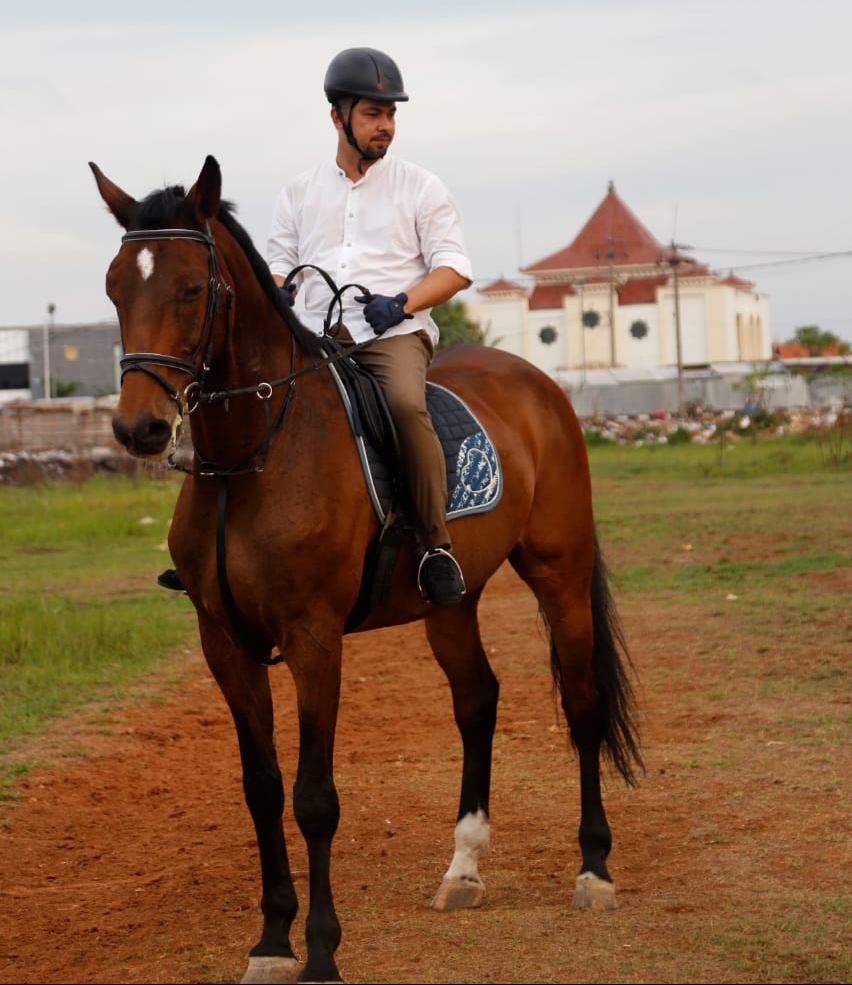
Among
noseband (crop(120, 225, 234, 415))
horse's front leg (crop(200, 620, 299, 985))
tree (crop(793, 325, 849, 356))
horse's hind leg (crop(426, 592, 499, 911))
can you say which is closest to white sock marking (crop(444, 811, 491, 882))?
horse's hind leg (crop(426, 592, 499, 911))

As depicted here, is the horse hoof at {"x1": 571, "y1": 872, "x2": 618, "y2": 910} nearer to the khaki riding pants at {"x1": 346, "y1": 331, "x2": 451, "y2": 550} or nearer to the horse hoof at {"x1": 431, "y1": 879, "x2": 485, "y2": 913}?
the horse hoof at {"x1": 431, "y1": 879, "x2": 485, "y2": 913}

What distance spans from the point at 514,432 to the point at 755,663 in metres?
4.41

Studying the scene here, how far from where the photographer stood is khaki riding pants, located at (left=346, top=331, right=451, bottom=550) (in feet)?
17.0

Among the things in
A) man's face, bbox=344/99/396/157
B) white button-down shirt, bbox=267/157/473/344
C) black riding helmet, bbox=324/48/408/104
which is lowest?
white button-down shirt, bbox=267/157/473/344

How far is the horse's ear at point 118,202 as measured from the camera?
4.58m

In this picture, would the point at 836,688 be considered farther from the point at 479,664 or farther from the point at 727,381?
the point at 727,381

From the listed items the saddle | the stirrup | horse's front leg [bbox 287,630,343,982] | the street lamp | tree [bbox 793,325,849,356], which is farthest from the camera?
tree [bbox 793,325,849,356]

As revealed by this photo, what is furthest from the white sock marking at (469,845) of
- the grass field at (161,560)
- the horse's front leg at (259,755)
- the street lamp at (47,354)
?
the street lamp at (47,354)

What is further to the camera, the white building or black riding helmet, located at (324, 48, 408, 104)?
the white building

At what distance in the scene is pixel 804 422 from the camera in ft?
137

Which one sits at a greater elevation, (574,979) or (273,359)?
(273,359)

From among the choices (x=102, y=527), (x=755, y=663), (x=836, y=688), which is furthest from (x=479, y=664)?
(x=102, y=527)

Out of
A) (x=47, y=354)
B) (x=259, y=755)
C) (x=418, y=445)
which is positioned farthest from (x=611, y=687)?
(x=47, y=354)

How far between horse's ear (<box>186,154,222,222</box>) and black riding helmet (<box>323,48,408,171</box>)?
3.23 ft
